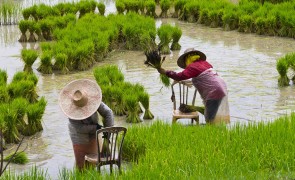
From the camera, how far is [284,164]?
6574mm

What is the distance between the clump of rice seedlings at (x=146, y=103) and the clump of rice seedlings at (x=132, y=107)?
0.32 ft

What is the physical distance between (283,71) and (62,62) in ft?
13.3

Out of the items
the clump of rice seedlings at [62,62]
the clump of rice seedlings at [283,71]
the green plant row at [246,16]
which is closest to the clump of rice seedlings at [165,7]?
the green plant row at [246,16]

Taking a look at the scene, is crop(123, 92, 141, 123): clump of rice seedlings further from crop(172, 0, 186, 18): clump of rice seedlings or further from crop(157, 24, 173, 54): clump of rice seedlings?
crop(172, 0, 186, 18): clump of rice seedlings

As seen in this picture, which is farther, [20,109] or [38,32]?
[38,32]

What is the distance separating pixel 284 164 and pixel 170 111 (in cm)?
425

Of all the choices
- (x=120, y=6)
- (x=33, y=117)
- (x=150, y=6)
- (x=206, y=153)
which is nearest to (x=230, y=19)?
(x=150, y=6)

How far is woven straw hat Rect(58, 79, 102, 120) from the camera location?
7.36m

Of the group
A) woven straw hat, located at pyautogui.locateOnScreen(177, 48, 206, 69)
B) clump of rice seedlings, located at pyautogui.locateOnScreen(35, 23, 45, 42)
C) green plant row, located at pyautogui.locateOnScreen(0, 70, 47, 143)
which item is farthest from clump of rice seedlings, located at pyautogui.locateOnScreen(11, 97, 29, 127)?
clump of rice seedlings, located at pyautogui.locateOnScreen(35, 23, 45, 42)

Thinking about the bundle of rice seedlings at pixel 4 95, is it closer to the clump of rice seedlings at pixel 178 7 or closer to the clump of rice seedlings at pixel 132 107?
the clump of rice seedlings at pixel 132 107

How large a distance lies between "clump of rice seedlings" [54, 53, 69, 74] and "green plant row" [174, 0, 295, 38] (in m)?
5.51

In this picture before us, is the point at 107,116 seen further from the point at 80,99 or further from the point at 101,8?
the point at 101,8

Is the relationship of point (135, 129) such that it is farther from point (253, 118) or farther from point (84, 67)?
point (84, 67)

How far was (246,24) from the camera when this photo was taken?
57.2 feet
